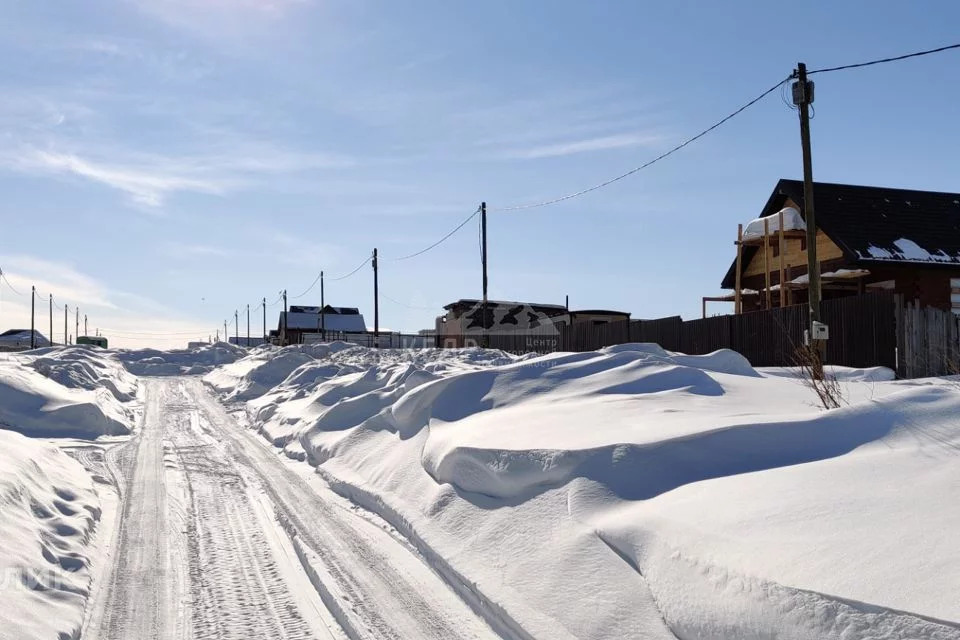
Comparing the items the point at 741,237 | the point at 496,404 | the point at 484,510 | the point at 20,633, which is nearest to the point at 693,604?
the point at 484,510

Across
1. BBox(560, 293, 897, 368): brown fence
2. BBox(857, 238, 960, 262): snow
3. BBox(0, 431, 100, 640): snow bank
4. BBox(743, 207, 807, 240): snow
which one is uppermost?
BBox(743, 207, 807, 240): snow

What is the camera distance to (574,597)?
163 inches

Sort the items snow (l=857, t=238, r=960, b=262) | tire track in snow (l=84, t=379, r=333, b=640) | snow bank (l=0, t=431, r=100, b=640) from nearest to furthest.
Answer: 1. snow bank (l=0, t=431, r=100, b=640)
2. tire track in snow (l=84, t=379, r=333, b=640)
3. snow (l=857, t=238, r=960, b=262)

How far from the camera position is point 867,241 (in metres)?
21.3

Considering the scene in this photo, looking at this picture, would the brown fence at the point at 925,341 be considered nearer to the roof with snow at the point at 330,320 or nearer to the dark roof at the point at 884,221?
the dark roof at the point at 884,221

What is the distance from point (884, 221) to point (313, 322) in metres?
58.8

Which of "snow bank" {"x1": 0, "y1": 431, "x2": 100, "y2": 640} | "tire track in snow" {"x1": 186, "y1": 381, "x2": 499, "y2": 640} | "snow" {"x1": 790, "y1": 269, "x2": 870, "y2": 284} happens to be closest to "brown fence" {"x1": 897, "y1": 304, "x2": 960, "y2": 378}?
"snow" {"x1": 790, "y1": 269, "x2": 870, "y2": 284}

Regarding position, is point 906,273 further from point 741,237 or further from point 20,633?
point 20,633

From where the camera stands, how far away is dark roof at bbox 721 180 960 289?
68.7ft

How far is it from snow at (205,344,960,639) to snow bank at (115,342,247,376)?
97.6 ft

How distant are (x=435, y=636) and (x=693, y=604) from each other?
4.59 feet

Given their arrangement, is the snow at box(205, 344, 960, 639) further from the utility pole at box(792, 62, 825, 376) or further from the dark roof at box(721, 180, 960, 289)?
the dark roof at box(721, 180, 960, 289)

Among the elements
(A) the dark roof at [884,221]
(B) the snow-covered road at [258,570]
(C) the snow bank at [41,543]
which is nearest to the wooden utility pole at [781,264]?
(A) the dark roof at [884,221]

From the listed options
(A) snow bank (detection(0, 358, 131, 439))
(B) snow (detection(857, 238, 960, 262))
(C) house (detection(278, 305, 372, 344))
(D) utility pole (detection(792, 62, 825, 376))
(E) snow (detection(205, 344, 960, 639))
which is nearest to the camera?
(E) snow (detection(205, 344, 960, 639))
